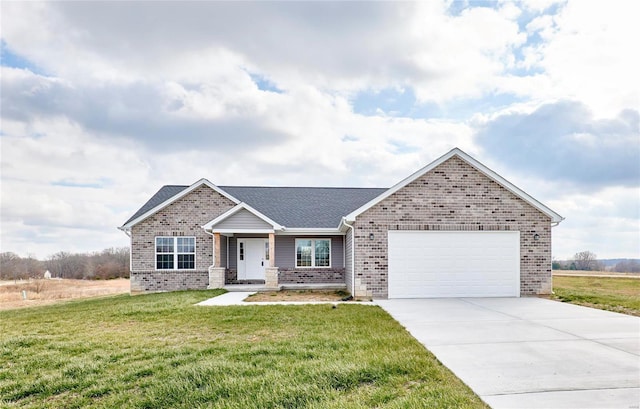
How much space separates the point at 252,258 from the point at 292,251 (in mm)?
2164

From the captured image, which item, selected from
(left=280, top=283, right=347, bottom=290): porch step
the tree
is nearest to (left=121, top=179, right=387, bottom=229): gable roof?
(left=280, top=283, right=347, bottom=290): porch step

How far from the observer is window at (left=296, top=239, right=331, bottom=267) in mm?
19266

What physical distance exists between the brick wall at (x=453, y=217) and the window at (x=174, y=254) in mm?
8651

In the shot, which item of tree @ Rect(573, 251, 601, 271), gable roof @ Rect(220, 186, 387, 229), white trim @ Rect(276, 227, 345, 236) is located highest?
gable roof @ Rect(220, 186, 387, 229)

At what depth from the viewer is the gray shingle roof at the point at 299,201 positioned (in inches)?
753

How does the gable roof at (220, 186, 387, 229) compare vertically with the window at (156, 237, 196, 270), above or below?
above

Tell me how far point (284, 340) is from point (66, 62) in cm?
1402

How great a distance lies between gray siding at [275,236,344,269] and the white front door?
0.83 m

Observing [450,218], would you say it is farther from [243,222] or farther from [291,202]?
[291,202]

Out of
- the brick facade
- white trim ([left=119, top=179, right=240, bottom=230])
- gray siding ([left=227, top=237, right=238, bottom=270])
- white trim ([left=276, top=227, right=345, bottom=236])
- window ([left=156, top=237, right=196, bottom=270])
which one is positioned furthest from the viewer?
gray siding ([left=227, top=237, right=238, bottom=270])

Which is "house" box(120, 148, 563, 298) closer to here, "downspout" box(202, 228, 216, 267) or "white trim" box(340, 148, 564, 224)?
"white trim" box(340, 148, 564, 224)

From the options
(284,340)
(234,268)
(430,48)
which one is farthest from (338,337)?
(234,268)

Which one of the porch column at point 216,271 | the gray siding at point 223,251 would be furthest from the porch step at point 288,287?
the gray siding at point 223,251

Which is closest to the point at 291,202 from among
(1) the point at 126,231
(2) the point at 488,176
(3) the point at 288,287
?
(3) the point at 288,287
